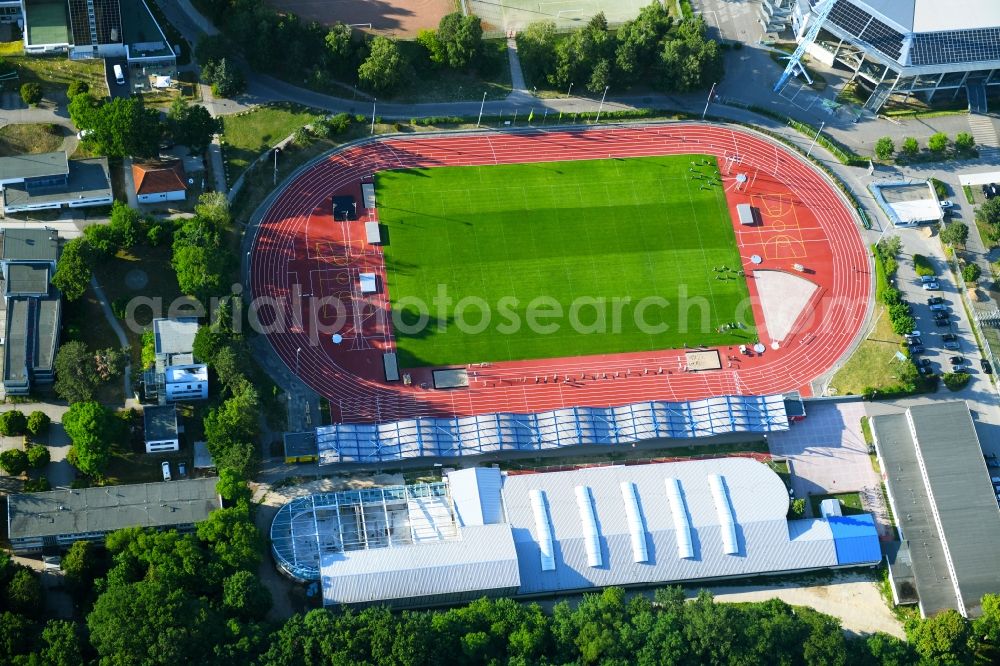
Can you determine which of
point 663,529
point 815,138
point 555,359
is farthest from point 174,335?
point 815,138

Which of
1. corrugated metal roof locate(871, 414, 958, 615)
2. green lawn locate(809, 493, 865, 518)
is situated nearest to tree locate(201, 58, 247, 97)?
green lawn locate(809, 493, 865, 518)

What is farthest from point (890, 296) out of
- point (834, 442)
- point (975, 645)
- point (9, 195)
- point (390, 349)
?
point (9, 195)

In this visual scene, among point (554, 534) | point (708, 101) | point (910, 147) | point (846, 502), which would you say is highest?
point (708, 101)

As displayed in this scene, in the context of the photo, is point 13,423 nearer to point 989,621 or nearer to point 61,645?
point 61,645

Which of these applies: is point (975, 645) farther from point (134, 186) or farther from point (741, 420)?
point (134, 186)

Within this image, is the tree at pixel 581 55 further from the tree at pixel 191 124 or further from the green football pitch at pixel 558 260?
the tree at pixel 191 124

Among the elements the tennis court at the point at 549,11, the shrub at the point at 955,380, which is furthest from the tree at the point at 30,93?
the shrub at the point at 955,380
